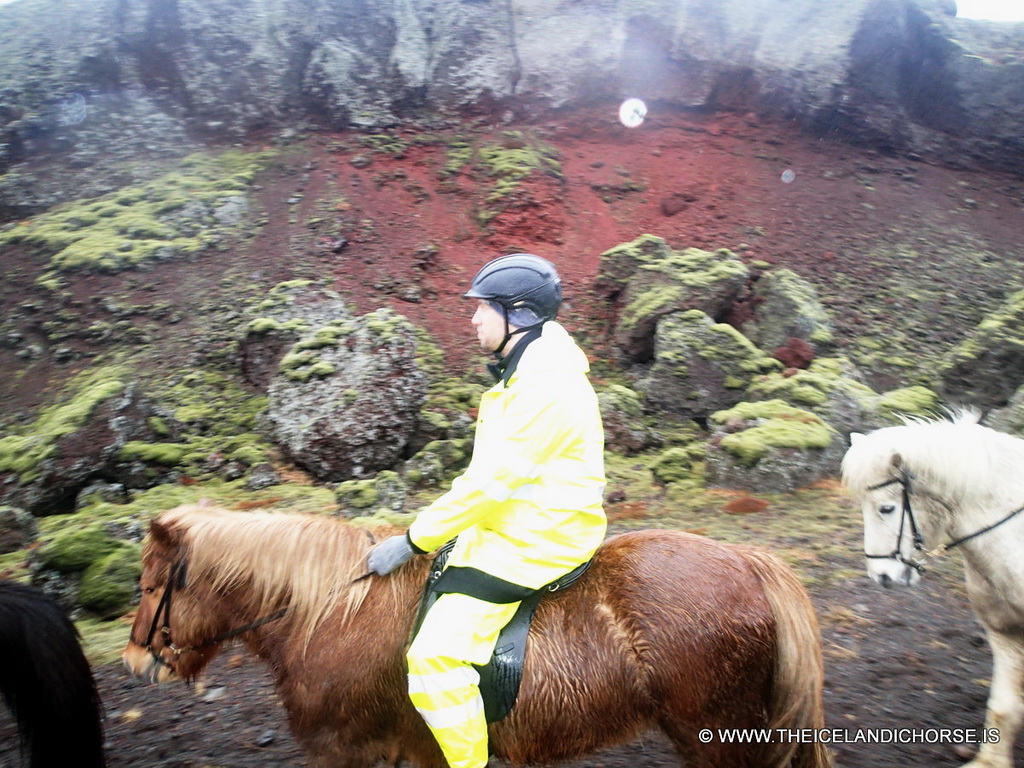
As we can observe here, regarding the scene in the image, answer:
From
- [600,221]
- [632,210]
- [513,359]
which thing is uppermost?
[513,359]

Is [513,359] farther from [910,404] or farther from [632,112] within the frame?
[632,112]

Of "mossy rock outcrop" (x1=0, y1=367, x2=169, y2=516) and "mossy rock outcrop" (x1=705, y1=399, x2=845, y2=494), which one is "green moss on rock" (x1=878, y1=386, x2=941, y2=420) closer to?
"mossy rock outcrop" (x1=705, y1=399, x2=845, y2=494)

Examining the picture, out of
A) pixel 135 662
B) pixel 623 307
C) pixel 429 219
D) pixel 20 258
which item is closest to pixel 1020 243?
pixel 623 307

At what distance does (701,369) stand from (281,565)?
8.62 meters

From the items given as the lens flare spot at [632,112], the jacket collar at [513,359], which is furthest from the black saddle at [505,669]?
the lens flare spot at [632,112]

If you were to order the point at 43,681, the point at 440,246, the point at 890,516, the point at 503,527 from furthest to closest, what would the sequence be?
the point at 440,246 → the point at 890,516 → the point at 43,681 → the point at 503,527

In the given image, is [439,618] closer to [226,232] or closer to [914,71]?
[226,232]

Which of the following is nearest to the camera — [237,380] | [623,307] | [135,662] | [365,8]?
[135,662]

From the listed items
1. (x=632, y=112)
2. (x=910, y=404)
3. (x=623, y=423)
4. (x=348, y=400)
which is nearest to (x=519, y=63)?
(x=632, y=112)

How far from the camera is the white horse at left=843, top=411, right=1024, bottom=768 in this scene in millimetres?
3273

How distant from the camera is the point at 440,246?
14.6 meters

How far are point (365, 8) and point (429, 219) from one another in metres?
8.15

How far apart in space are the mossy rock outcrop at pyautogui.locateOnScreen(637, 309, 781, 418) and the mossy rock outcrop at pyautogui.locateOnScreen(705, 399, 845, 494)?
1.68 metres

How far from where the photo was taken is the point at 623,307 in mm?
12562
